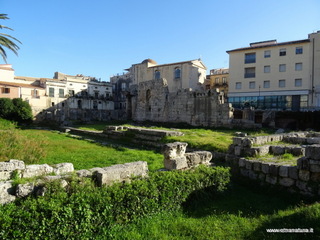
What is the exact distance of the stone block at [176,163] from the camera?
7091mm

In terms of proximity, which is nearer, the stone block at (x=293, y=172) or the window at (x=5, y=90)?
the stone block at (x=293, y=172)

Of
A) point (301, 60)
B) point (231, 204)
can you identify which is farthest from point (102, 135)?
point (301, 60)

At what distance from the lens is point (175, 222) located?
5109 millimetres

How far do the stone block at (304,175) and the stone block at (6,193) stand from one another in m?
7.47

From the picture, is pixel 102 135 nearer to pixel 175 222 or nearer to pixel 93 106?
pixel 175 222

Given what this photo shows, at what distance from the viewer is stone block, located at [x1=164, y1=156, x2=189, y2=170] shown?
279 inches

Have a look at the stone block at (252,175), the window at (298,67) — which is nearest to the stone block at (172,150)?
the stone block at (252,175)

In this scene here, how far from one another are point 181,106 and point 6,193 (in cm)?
2698

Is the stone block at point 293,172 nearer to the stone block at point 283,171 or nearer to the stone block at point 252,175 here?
the stone block at point 283,171

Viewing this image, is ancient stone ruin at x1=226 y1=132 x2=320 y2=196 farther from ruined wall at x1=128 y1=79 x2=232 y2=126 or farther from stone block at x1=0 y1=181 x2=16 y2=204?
ruined wall at x1=128 y1=79 x2=232 y2=126

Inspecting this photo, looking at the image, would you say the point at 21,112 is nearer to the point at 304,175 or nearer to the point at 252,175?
the point at 252,175

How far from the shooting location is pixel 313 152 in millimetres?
6309

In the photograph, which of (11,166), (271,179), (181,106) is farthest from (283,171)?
(181,106)

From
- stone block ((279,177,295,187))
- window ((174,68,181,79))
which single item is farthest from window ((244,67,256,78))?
stone block ((279,177,295,187))
